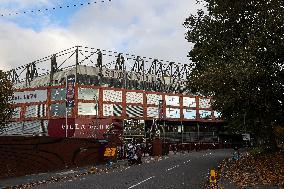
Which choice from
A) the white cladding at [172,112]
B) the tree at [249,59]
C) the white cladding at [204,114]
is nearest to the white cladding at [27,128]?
the white cladding at [172,112]

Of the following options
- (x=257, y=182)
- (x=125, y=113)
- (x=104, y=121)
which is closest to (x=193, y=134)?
(x=125, y=113)

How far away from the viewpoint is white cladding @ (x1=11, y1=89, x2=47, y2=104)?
67.5 meters

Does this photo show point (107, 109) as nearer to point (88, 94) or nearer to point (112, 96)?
point (112, 96)

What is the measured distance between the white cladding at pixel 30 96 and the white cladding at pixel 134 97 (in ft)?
50.3

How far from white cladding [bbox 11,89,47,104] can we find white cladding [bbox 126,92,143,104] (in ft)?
50.3

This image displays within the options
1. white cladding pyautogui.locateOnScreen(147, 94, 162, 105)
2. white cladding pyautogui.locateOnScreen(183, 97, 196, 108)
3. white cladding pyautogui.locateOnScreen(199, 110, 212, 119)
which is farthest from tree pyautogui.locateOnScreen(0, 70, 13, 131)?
white cladding pyautogui.locateOnScreen(199, 110, 212, 119)

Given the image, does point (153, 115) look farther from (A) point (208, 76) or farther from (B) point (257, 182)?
(B) point (257, 182)

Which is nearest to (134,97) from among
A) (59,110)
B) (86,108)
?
(86,108)

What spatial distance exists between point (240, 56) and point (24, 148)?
14.5 m

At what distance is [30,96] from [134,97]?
62.9 ft

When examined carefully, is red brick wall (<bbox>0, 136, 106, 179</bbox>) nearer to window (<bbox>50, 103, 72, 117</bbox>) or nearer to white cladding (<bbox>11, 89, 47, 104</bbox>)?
window (<bbox>50, 103, 72, 117</bbox>)

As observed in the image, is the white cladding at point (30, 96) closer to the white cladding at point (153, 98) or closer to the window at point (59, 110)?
the window at point (59, 110)

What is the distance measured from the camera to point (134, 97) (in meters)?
73.4

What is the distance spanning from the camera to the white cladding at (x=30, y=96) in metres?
67.5
